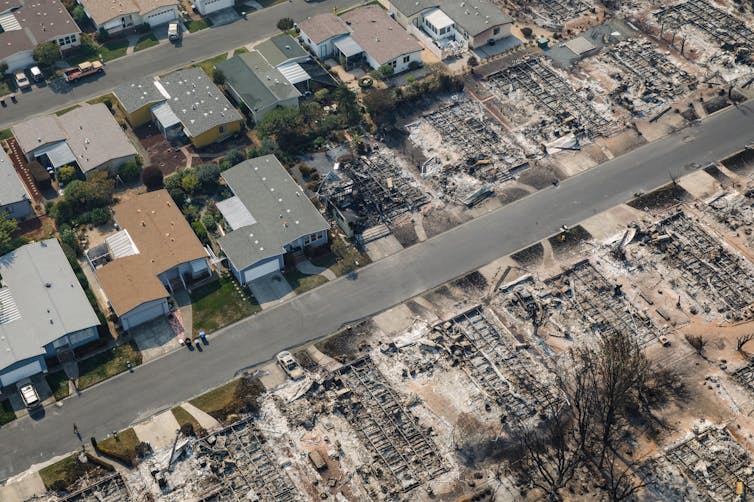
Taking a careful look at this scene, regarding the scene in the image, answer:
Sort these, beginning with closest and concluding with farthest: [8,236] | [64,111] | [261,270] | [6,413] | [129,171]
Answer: [6,413] → [8,236] → [261,270] → [129,171] → [64,111]

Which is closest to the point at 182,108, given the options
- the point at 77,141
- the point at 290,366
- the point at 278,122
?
the point at 278,122

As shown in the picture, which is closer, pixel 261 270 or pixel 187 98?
pixel 261 270

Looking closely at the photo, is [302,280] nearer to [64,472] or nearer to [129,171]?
[129,171]

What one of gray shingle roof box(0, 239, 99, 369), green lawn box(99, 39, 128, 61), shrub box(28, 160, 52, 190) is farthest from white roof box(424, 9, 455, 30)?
gray shingle roof box(0, 239, 99, 369)

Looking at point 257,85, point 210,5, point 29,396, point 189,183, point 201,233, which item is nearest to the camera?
point 29,396

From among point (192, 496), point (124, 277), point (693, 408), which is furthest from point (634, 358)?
point (124, 277)

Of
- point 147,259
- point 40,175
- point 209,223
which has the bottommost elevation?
point 147,259

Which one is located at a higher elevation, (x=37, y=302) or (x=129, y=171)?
(x=129, y=171)
